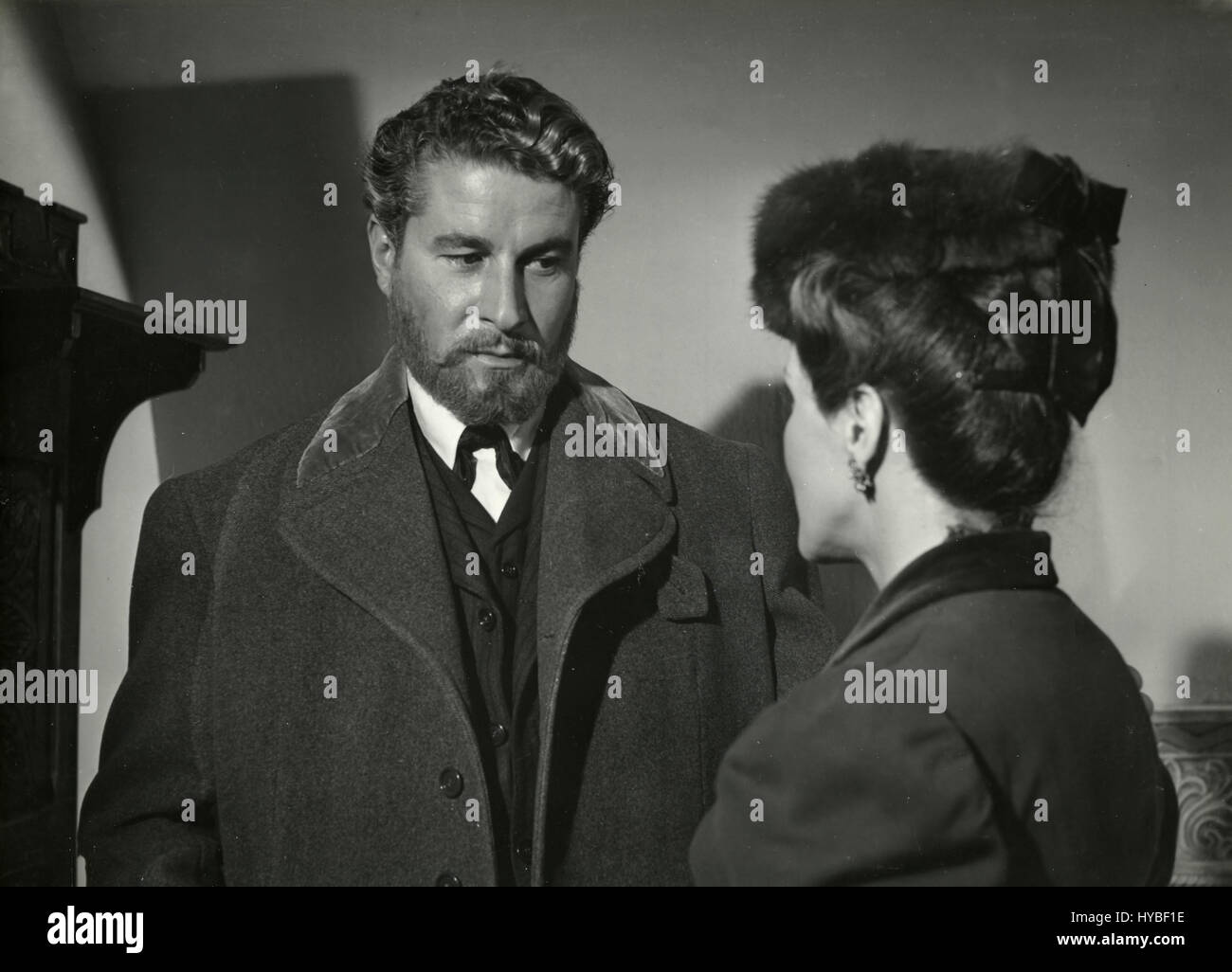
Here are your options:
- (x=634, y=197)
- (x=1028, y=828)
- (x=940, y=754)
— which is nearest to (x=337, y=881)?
(x=940, y=754)

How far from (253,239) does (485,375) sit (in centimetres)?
45

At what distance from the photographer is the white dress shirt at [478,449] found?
1630mm

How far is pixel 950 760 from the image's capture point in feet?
5.02

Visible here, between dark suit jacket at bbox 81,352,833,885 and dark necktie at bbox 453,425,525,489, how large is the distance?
6cm

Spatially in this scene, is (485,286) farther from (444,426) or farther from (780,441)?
(780,441)

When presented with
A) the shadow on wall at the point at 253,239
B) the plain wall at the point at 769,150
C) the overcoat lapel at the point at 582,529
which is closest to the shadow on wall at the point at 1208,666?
the plain wall at the point at 769,150

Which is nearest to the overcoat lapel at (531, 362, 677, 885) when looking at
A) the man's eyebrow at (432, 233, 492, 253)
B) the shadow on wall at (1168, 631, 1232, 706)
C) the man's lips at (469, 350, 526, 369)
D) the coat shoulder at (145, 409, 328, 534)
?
the man's lips at (469, 350, 526, 369)

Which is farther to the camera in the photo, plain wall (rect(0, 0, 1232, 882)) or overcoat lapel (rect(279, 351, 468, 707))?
plain wall (rect(0, 0, 1232, 882))

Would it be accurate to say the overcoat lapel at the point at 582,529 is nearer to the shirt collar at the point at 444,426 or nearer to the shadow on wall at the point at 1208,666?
the shirt collar at the point at 444,426

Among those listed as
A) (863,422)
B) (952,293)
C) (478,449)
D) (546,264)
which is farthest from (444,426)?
(952,293)

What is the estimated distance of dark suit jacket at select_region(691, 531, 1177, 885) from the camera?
60.7 inches

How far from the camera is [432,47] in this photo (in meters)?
1.78

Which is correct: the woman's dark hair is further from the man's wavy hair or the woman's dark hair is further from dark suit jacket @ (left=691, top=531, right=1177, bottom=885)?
the man's wavy hair

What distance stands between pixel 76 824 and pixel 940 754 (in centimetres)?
131
